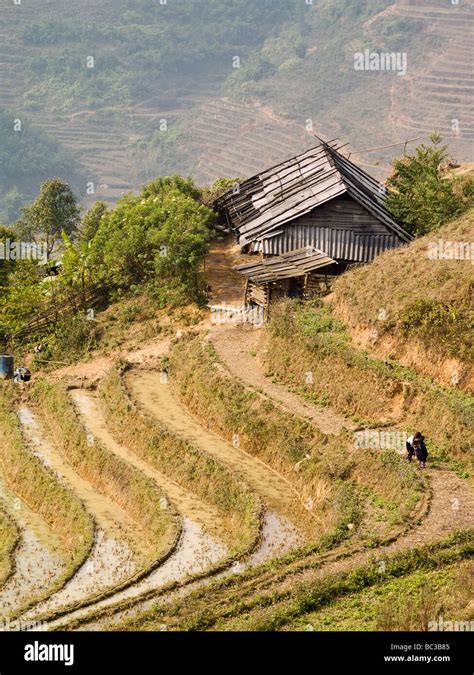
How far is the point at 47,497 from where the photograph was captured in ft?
79.8

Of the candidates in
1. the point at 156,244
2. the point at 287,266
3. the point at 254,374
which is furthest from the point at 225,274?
the point at 254,374

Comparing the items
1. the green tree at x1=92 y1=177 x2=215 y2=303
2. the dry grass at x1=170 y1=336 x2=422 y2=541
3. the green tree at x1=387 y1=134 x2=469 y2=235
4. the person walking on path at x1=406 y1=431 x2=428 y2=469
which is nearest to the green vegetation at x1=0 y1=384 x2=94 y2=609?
the dry grass at x1=170 y1=336 x2=422 y2=541

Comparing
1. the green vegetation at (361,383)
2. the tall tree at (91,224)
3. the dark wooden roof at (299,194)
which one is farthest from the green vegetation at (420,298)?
the tall tree at (91,224)

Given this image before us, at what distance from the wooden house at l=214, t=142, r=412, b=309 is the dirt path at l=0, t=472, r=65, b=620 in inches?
418

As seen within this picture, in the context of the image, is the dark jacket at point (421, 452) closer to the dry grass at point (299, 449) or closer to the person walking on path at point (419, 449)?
the person walking on path at point (419, 449)

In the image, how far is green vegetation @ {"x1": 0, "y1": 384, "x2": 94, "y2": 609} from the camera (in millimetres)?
20828

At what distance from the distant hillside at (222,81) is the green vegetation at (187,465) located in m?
82.5

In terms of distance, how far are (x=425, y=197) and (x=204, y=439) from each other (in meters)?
12.7

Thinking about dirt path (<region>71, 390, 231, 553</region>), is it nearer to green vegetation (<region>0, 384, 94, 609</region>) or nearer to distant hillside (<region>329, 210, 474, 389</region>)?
green vegetation (<region>0, 384, 94, 609</region>)

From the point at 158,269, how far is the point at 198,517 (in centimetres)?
1462

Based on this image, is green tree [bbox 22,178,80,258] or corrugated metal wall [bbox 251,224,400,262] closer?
corrugated metal wall [bbox 251,224,400,262]

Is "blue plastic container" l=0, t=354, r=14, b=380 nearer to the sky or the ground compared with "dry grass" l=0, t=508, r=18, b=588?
nearer to the sky

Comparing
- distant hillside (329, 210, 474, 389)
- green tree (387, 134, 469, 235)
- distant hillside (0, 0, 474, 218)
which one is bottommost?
distant hillside (329, 210, 474, 389)

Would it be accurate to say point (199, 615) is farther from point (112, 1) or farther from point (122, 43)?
point (112, 1)
